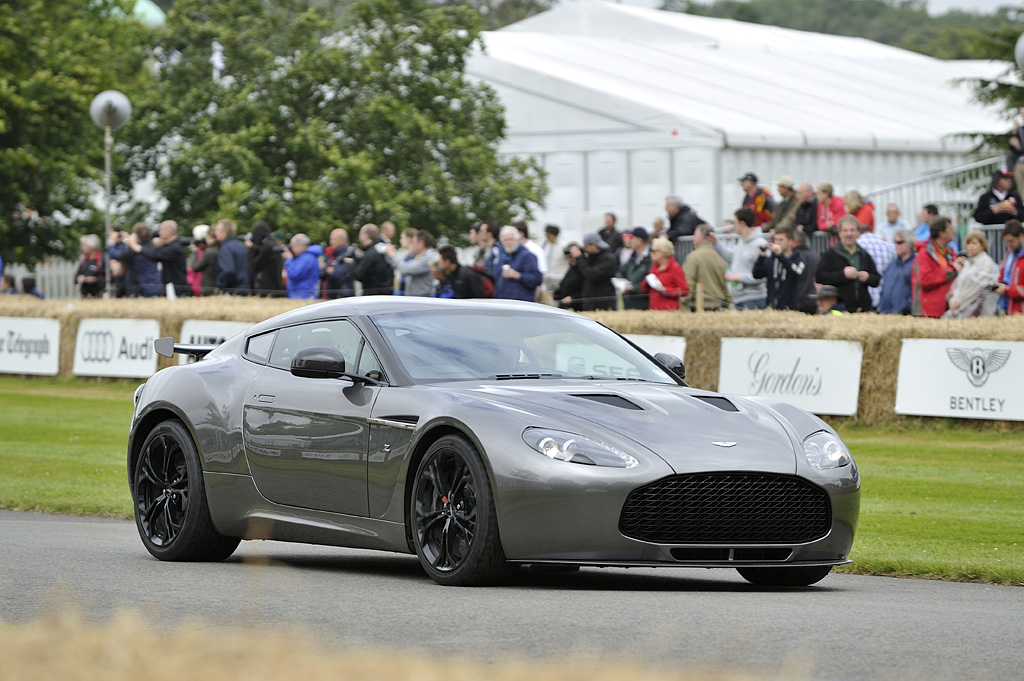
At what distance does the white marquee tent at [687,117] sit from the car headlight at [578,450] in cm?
2201

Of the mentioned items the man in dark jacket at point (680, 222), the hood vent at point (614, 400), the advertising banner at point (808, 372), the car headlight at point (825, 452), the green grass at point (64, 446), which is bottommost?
the green grass at point (64, 446)

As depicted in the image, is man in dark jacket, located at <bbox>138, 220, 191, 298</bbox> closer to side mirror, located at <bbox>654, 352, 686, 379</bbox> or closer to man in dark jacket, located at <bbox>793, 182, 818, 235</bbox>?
man in dark jacket, located at <bbox>793, 182, 818, 235</bbox>

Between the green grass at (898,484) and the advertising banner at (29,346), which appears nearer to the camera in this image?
the green grass at (898,484)

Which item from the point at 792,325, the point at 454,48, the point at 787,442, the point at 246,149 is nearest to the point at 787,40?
the point at 454,48

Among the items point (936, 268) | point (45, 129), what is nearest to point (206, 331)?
point (936, 268)

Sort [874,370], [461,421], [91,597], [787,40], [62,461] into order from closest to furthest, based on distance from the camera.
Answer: [91,597]
[461,421]
[62,461]
[874,370]
[787,40]

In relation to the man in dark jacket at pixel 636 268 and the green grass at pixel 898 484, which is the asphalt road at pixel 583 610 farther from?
the man in dark jacket at pixel 636 268

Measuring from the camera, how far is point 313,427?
9.31 meters

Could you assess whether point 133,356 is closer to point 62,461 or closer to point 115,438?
point 115,438

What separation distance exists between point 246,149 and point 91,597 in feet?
96.3

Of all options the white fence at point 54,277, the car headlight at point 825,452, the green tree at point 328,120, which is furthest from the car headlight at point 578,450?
the white fence at point 54,277

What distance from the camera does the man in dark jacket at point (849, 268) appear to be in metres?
19.8

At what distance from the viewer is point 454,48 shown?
3734 cm

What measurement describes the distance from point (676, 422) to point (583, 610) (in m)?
1.38
